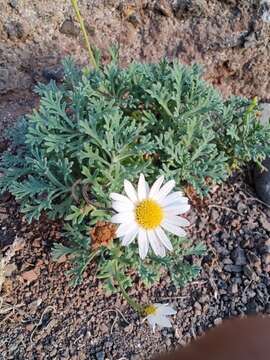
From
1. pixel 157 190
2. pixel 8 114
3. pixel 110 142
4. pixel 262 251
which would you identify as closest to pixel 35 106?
pixel 8 114

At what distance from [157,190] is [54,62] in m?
0.74

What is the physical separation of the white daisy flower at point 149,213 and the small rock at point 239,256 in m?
0.37

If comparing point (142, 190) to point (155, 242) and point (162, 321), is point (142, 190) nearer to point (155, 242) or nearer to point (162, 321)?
point (155, 242)

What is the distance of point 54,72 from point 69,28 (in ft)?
0.48

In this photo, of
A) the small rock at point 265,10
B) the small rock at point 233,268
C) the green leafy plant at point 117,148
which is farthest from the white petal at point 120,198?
the small rock at point 265,10

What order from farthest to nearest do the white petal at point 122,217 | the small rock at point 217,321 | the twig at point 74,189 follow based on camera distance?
the small rock at point 217,321 < the twig at point 74,189 < the white petal at point 122,217

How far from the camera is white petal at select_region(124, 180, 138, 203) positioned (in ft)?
3.56

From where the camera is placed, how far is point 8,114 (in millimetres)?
1634

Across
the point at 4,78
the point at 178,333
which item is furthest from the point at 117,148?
the point at 4,78

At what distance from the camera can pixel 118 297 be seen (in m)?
1.33

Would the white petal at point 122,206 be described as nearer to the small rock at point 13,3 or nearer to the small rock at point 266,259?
the small rock at point 266,259

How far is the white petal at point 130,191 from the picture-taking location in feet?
3.56

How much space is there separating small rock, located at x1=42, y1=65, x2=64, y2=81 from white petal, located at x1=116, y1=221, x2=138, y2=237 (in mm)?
751

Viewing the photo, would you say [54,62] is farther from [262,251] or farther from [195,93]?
[262,251]
